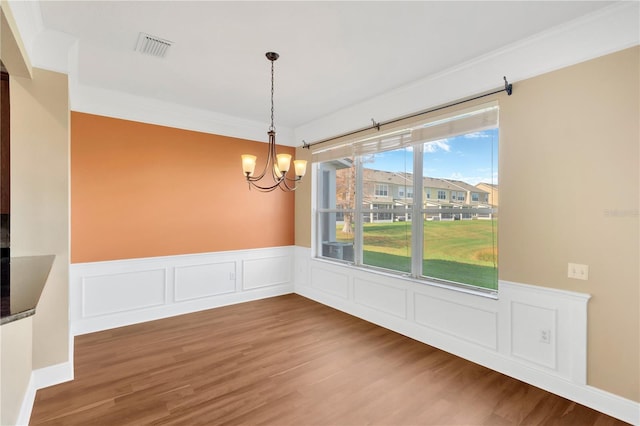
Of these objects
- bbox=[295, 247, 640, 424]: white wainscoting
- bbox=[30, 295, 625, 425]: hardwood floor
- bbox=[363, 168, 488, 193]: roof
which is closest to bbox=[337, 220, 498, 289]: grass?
bbox=[295, 247, 640, 424]: white wainscoting

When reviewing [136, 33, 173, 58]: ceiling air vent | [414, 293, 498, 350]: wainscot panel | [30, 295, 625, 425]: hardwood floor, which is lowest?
[30, 295, 625, 425]: hardwood floor

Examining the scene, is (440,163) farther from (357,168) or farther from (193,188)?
(193,188)

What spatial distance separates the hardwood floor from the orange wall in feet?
3.72

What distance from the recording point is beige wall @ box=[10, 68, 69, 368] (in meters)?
2.44

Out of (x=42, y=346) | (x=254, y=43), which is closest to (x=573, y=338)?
(x=254, y=43)

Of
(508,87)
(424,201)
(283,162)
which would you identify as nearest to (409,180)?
(424,201)

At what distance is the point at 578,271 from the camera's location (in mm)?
2363

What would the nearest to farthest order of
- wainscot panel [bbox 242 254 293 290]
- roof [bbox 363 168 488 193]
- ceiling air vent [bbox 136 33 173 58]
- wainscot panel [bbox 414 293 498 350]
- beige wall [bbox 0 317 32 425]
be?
beige wall [bbox 0 317 32 425]
ceiling air vent [bbox 136 33 173 58]
wainscot panel [bbox 414 293 498 350]
roof [bbox 363 168 488 193]
wainscot panel [bbox 242 254 293 290]

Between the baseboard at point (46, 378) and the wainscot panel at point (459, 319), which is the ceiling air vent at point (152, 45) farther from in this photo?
the wainscot panel at point (459, 319)

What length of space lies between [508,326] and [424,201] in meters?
1.51

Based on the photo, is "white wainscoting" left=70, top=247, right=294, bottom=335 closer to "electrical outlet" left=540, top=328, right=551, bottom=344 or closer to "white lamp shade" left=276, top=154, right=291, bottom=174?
"white lamp shade" left=276, top=154, right=291, bottom=174

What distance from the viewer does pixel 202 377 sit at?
2.67 metres

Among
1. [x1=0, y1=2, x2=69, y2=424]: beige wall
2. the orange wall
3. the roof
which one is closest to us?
[x1=0, y1=2, x2=69, y2=424]: beige wall

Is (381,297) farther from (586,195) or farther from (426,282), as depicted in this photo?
(586,195)
